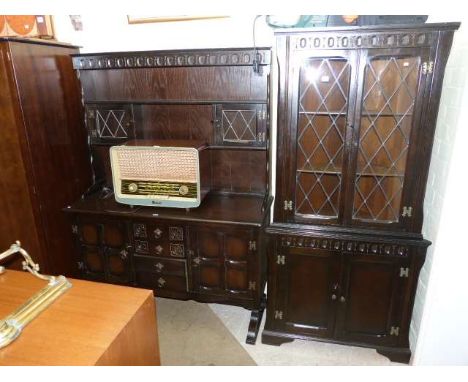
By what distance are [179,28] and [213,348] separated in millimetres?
2040

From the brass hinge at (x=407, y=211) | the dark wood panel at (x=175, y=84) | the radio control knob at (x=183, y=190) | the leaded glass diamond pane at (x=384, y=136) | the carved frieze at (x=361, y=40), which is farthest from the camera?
the dark wood panel at (x=175, y=84)

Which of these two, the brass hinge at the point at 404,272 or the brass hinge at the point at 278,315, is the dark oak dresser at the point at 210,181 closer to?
the brass hinge at the point at 278,315

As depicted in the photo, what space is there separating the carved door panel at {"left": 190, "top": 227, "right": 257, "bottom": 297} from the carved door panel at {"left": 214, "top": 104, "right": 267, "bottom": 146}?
60 centimetres

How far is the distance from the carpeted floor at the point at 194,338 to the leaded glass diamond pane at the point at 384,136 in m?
1.10

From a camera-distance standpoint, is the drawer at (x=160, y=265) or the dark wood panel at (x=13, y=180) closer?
the dark wood panel at (x=13, y=180)

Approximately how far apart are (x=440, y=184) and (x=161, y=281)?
171 centimetres

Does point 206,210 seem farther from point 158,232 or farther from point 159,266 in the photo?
point 159,266

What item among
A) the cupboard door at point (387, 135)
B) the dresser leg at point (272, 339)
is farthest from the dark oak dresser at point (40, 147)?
the cupboard door at point (387, 135)

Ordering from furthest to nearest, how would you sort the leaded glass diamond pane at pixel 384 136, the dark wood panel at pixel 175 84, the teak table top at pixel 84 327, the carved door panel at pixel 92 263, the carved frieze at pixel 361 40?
1. the carved door panel at pixel 92 263
2. the dark wood panel at pixel 175 84
3. the leaded glass diamond pane at pixel 384 136
4. the carved frieze at pixel 361 40
5. the teak table top at pixel 84 327

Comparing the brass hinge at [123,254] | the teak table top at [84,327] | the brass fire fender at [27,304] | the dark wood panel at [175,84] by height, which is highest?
the dark wood panel at [175,84]

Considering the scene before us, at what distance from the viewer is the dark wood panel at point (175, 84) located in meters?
2.18

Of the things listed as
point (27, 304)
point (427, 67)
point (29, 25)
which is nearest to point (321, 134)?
point (427, 67)

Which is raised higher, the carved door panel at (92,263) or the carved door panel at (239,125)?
the carved door panel at (239,125)

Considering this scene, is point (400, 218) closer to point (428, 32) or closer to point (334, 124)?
point (334, 124)
